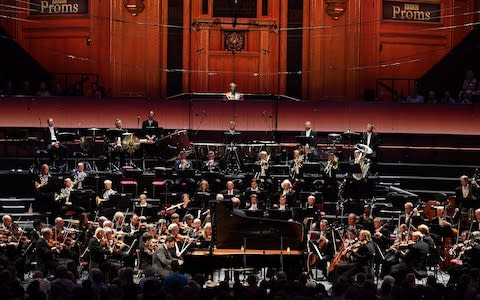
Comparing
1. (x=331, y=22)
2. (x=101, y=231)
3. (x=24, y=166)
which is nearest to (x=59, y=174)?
(x=24, y=166)

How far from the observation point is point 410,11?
24.5 meters

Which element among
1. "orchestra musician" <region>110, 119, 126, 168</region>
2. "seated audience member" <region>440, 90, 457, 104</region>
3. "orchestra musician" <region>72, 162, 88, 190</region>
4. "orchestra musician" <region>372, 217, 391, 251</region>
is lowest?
"orchestra musician" <region>372, 217, 391, 251</region>

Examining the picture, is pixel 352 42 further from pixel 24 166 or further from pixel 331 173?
pixel 24 166

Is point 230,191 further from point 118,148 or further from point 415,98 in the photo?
point 415,98

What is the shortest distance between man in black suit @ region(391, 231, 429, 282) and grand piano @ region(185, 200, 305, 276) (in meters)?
1.98

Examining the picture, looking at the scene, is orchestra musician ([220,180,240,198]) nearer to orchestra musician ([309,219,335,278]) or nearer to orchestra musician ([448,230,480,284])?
orchestra musician ([309,219,335,278])

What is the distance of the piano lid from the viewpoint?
1482 cm

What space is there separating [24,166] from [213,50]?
6.19m

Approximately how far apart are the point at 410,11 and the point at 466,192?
24.5 ft

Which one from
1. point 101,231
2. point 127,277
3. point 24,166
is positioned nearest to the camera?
point 127,277

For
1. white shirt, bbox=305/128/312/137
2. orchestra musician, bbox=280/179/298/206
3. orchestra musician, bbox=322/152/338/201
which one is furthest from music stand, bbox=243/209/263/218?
white shirt, bbox=305/128/312/137

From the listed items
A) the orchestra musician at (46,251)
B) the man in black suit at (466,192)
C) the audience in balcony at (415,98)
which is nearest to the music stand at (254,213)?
the orchestra musician at (46,251)

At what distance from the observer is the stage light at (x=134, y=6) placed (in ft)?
78.4

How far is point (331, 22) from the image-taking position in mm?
24297
